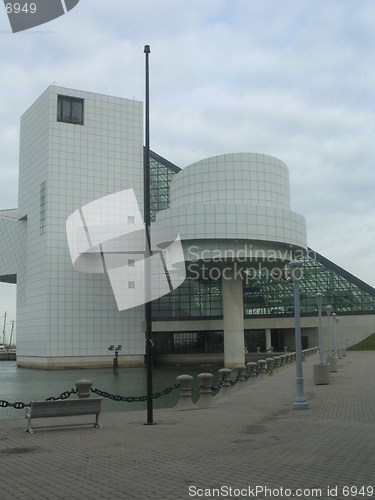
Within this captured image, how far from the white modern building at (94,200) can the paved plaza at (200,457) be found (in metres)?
47.7

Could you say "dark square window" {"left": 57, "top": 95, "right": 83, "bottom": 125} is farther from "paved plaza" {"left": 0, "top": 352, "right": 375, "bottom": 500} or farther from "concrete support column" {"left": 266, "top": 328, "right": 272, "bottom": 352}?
"paved plaza" {"left": 0, "top": 352, "right": 375, "bottom": 500}

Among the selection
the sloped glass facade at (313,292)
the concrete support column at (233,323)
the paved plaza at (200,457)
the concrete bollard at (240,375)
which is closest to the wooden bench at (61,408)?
the paved plaza at (200,457)

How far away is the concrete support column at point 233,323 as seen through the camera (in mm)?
68688

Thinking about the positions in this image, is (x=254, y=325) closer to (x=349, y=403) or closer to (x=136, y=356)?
(x=136, y=356)

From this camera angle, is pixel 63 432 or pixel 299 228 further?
pixel 299 228

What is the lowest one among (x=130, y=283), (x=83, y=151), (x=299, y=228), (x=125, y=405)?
(x=125, y=405)

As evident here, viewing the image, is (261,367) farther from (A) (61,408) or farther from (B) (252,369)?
(A) (61,408)

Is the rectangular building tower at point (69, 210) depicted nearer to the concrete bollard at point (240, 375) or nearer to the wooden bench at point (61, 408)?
the concrete bollard at point (240, 375)

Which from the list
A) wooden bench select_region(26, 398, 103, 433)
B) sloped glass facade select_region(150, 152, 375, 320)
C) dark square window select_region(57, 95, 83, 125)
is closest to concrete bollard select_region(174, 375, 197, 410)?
wooden bench select_region(26, 398, 103, 433)

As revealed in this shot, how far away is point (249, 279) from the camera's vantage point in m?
98.9

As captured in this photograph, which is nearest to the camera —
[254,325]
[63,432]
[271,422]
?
[63,432]

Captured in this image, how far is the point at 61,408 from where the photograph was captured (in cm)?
1388

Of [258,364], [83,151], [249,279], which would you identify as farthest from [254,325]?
[258,364]

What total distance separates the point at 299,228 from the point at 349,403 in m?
50.2
